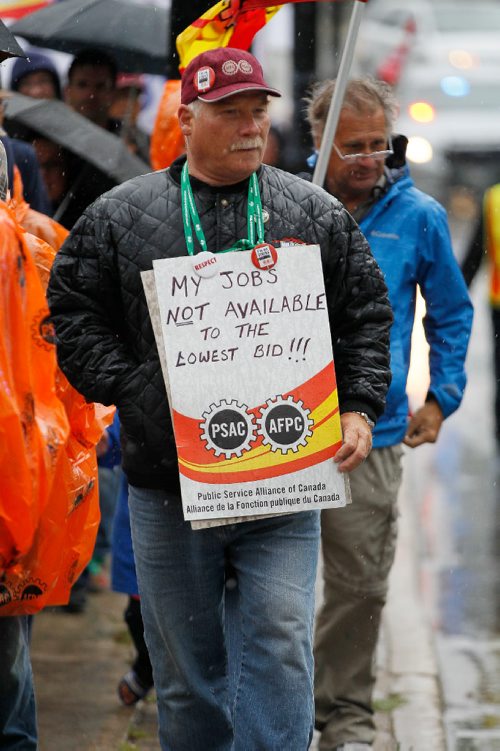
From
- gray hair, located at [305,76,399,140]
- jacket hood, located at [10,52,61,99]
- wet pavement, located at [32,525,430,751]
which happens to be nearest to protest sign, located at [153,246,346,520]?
gray hair, located at [305,76,399,140]

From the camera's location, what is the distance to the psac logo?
3791 millimetres

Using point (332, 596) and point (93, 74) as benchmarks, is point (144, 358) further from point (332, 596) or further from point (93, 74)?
point (93, 74)

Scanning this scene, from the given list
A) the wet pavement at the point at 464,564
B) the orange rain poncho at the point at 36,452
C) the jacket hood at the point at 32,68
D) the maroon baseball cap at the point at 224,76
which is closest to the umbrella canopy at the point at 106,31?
the jacket hood at the point at 32,68

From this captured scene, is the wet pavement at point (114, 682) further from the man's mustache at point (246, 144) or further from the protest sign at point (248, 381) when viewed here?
the man's mustache at point (246, 144)

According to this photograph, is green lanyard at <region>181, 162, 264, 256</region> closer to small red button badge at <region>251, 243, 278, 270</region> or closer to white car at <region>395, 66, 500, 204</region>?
small red button badge at <region>251, 243, 278, 270</region>

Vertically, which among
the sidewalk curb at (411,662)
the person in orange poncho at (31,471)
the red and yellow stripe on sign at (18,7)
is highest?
the red and yellow stripe on sign at (18,7)

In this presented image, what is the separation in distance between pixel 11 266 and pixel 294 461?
2.78 ft

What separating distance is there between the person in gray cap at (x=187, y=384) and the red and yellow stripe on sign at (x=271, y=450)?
60 millimetres

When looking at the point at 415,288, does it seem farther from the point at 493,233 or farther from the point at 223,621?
the point at 493,233

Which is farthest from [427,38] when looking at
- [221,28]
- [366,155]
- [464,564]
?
[366,155]

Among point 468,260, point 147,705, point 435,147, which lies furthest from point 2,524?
point 435,147

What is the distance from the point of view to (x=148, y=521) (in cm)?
403

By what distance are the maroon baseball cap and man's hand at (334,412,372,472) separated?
0.85 metres

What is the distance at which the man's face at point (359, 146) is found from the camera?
5051 millimetres
